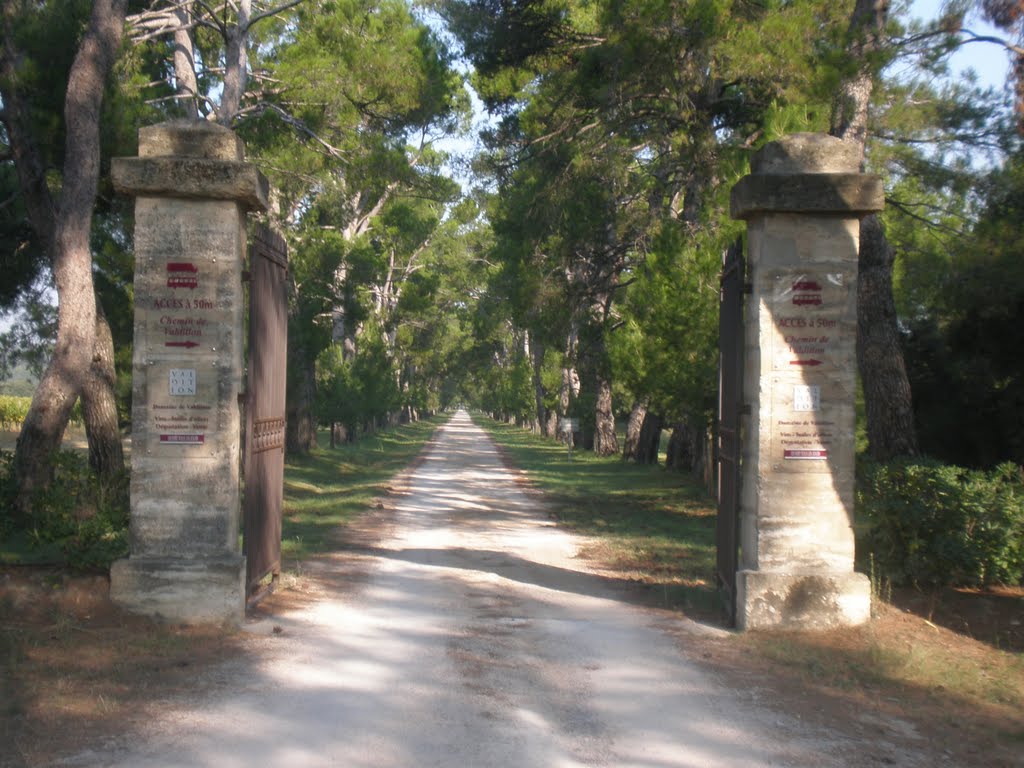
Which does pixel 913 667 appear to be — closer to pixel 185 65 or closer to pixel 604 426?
pixel 185 65

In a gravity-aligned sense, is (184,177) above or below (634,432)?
above

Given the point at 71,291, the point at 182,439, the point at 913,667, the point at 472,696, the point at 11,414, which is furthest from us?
the point at 11,414

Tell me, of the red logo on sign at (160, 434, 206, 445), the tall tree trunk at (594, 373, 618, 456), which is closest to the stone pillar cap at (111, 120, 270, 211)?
the red logo on sign at (160, 434, 206, 445)

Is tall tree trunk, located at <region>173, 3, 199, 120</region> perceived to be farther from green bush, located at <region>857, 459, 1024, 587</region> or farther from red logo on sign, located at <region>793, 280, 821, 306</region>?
green bush, located at <region>857, 459, 1024, 587</region>

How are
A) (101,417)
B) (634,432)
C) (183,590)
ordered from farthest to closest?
1. (634,432)
2. (101,417)
3. (183,590)

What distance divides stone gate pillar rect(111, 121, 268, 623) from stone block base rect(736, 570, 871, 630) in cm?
408

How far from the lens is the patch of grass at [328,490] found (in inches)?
516

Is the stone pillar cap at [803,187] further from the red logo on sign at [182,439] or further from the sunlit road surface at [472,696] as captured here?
the red logo on sign at [182,439]

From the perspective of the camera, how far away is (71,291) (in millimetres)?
10008

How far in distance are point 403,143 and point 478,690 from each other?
15.1 m

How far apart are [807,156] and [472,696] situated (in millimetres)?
5078

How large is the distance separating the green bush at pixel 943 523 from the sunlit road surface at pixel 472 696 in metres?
2.40

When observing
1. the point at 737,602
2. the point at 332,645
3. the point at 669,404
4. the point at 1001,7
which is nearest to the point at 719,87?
the point at 669,404

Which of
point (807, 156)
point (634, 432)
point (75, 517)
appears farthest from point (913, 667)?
point (634, 432)
